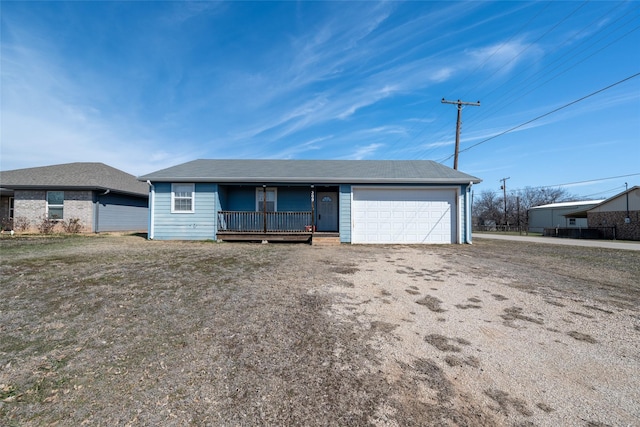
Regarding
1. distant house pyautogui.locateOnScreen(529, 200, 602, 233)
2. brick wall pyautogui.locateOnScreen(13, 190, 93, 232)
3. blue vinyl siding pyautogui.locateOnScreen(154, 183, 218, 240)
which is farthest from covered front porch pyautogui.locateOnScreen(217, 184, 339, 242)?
distant house pyautogui.locateOnScreen(529, 200, 602, 233)

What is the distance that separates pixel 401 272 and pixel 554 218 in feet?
114

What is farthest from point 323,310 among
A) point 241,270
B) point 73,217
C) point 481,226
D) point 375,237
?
point 481,226

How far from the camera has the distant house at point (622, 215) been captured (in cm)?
1909

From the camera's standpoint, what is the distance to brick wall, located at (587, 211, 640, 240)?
18969mm

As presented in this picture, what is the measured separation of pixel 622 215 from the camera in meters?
20.0

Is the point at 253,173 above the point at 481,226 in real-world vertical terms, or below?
above

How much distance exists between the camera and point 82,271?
553 cm

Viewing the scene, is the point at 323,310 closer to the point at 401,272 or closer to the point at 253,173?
the point at 401,272

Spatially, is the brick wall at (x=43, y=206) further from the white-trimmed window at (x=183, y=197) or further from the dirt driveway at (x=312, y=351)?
the dirt driveway at (x=312, y=351)

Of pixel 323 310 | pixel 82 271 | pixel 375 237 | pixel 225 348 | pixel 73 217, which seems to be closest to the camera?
pixel 225 348

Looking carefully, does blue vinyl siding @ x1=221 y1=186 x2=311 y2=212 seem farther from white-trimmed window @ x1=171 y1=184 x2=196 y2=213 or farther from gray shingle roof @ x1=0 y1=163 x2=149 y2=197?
gray shingle roof @ x1=0 y1=163 x2=149 y2=197

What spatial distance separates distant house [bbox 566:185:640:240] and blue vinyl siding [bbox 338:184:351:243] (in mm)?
21457

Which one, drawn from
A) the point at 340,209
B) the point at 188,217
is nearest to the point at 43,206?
the point at 188,217

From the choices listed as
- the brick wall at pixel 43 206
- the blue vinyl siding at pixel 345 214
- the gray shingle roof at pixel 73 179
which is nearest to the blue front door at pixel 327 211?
the blue vinyl siding at pixel 345 214
